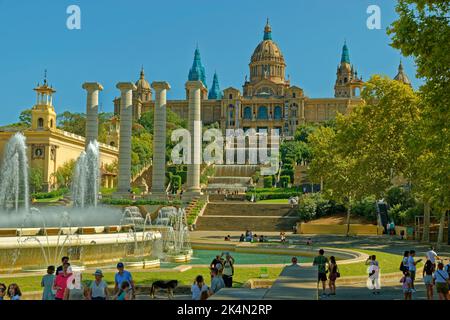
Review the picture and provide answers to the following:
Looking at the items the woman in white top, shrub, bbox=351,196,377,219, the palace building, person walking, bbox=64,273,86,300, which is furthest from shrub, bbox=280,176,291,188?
the woman in white top

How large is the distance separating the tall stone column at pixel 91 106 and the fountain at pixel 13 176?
20.0ft

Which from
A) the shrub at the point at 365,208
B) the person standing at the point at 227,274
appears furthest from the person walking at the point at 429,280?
the shrub at the point at 365,208

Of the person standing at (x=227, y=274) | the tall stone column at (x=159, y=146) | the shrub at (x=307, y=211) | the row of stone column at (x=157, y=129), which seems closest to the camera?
the person standing at (x=227, y=274)

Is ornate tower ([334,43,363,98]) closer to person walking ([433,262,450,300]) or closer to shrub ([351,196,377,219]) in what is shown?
shrub ([351,196,377,219])

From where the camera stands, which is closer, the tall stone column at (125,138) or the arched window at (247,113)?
the tall stone column at (125,138)

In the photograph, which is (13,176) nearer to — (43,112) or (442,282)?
(43,112)

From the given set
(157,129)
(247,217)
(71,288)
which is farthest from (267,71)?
(71,288)

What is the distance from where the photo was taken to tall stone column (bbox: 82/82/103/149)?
52.0 meters

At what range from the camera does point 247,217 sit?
150ft

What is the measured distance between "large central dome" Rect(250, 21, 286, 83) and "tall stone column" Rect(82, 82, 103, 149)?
10626cm

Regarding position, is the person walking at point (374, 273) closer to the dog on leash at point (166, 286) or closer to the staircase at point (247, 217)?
the dog on leash at point (166, 286)

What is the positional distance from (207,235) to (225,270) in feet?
78.0

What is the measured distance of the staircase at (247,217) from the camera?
43.9 metres
